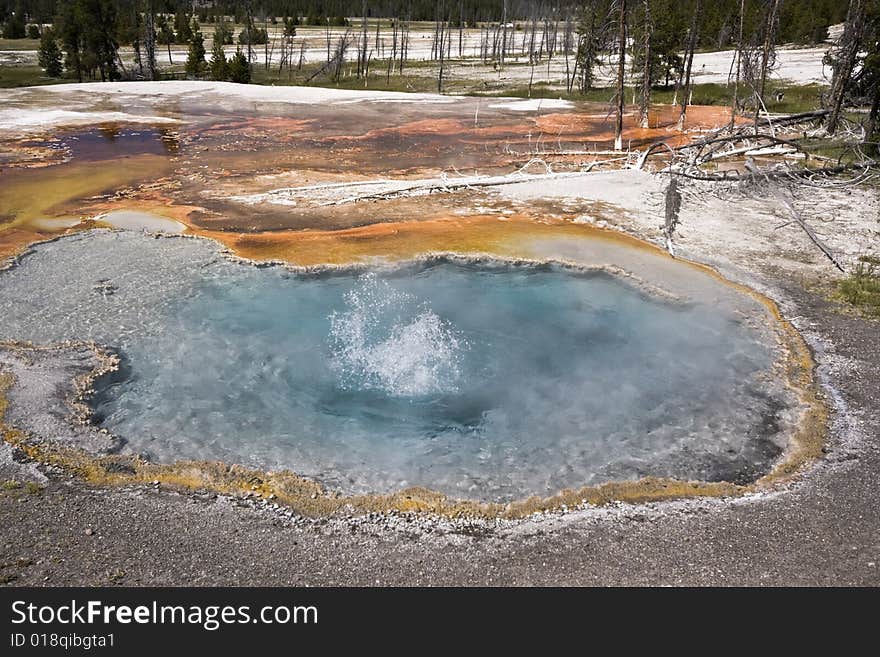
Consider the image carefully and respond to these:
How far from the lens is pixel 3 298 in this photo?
11.4 metres

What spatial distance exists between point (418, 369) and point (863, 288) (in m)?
8.31

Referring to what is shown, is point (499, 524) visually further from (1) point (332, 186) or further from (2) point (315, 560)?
(1) point (332, 186)

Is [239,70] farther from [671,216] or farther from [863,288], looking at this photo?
[863,288]

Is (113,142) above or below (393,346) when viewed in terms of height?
above

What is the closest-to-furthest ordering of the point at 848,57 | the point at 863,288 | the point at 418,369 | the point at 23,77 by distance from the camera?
the point at 418,369, the point at 863,288, the point at 848,57, the point at 23,77

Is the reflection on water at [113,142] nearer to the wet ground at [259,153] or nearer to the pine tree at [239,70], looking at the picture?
the wet ground at [259,153]

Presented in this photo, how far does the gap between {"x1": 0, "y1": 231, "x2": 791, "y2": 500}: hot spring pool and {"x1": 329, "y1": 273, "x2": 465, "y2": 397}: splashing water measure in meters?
0.03

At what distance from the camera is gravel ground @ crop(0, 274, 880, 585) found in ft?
18.4

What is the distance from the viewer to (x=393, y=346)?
10102mm

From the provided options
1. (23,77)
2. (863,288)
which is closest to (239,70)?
(23,77)

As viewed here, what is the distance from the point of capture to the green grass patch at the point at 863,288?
1097cm

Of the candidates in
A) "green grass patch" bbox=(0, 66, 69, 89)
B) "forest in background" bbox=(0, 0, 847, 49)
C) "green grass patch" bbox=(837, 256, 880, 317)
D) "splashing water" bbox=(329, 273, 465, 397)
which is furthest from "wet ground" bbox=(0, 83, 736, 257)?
"green grass patch" bbox=(0, 66, 69, 89)

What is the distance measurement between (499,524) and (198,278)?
8517 mm

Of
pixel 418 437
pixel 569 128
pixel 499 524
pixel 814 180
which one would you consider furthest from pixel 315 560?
pixel 569 128
